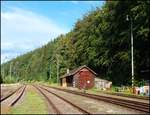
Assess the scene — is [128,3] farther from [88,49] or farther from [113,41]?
[88,49]

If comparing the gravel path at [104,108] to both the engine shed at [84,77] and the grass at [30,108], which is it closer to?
the grass at [30,108]

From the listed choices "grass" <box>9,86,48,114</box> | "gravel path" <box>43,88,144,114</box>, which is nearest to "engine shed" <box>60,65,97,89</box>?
"gravel path" <box>43,88,144,114</box>

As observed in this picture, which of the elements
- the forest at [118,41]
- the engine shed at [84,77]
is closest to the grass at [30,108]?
the forest at [118,41]

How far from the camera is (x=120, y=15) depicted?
77.0m

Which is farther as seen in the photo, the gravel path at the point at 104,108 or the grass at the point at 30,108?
the grass at the point at 30,108

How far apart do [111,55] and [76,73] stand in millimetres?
12459

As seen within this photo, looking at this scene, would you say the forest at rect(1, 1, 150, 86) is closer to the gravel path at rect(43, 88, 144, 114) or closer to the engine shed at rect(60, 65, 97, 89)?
the engine shed at rect(60, 65, 97, 89)

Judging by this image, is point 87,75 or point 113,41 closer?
point 113,41

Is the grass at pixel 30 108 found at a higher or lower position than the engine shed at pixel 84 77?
lower

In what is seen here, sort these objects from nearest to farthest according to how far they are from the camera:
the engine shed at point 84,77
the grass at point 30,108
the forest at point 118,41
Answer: the grass at point 30,108
the forest at point 118,41
the engine shed at point 84,77

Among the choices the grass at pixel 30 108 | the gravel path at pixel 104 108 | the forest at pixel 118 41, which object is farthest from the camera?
the forest at pixel 118 41

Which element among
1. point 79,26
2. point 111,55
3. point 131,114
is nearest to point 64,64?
point 79,26

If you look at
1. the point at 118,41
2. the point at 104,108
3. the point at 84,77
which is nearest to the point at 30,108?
the point at 104,108

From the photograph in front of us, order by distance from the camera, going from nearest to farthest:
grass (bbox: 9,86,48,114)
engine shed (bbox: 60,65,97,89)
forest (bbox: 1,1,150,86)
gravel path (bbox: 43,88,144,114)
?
gravel path (bbox: 43,88,144,114)
grass (bbox: 9,86,48,114)
forest (bbox: 1,1,150,86)
engine shed (bbox: 60,65,97,89)
